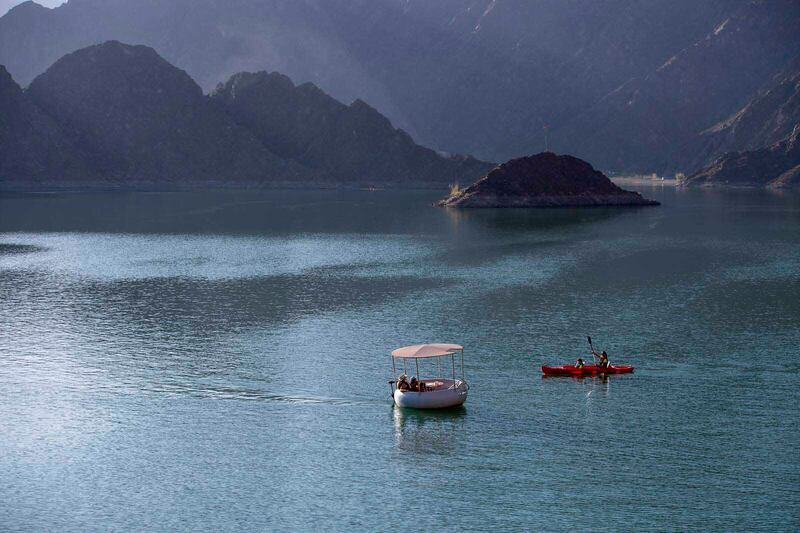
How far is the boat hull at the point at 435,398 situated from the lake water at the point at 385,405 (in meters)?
0.67

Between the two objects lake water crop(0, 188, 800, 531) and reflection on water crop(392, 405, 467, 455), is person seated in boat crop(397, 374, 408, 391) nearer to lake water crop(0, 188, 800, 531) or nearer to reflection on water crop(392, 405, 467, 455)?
reflection on water crop(392, 405, 467, 455)

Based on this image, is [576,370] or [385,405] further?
[576,370]

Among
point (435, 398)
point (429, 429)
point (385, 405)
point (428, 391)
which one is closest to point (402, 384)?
point (428, 391)

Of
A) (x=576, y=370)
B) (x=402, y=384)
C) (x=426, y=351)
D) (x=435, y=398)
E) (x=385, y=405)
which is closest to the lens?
(x=435, y=398)

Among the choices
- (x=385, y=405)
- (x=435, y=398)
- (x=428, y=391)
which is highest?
(x=428, y=391)

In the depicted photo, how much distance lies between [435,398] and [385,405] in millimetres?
3543

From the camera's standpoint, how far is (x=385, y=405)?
6334cm

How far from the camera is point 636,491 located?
161ft

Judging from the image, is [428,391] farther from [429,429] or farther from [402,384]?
[429,429]

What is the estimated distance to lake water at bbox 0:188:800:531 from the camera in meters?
48.4

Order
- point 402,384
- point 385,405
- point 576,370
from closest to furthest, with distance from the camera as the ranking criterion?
1. point 402,384
2. point 385,405
3. point 576,370

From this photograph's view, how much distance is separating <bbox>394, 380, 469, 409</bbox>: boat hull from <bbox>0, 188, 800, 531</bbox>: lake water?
0.67 meters

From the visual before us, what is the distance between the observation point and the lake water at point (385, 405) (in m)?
48.4

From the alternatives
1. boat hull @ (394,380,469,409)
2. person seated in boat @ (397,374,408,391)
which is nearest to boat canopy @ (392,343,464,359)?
person seated in boat @ (397,374,408,391)
